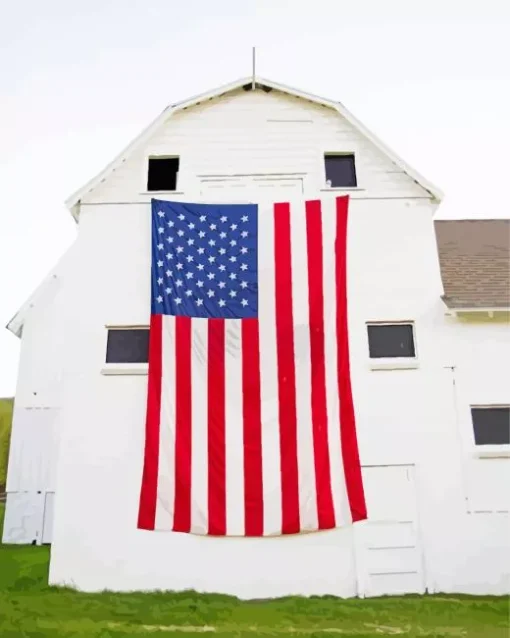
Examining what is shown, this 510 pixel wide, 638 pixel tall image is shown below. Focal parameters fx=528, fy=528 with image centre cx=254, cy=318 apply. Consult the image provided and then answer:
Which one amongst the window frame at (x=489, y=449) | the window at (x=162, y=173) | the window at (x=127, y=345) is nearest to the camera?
the window frame at (x=489, y=449)

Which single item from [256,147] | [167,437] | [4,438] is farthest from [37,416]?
[4,438]

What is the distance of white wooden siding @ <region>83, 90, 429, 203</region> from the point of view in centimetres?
1237

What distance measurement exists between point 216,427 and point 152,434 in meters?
1.28

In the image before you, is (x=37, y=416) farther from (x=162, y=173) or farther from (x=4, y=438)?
(x=4, y=438)

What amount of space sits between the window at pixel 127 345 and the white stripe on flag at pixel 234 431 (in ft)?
6.11

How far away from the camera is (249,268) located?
452 inches

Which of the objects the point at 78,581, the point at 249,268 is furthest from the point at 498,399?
the point at 78,581

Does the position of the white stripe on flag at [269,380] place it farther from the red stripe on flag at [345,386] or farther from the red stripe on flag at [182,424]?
the red stripe on flag at [182,424]

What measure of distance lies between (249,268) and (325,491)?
485 cm

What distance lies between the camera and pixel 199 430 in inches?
416

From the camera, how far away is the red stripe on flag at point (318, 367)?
1026cm

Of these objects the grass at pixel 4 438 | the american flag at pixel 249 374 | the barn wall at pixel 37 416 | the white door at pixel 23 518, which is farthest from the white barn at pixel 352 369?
the grass at pixel 4 438

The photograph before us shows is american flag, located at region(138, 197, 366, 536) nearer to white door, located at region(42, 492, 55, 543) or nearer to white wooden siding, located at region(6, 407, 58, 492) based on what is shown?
white door, located at region(42, 492, 55, 543)

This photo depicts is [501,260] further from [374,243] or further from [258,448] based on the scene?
[258,448]
